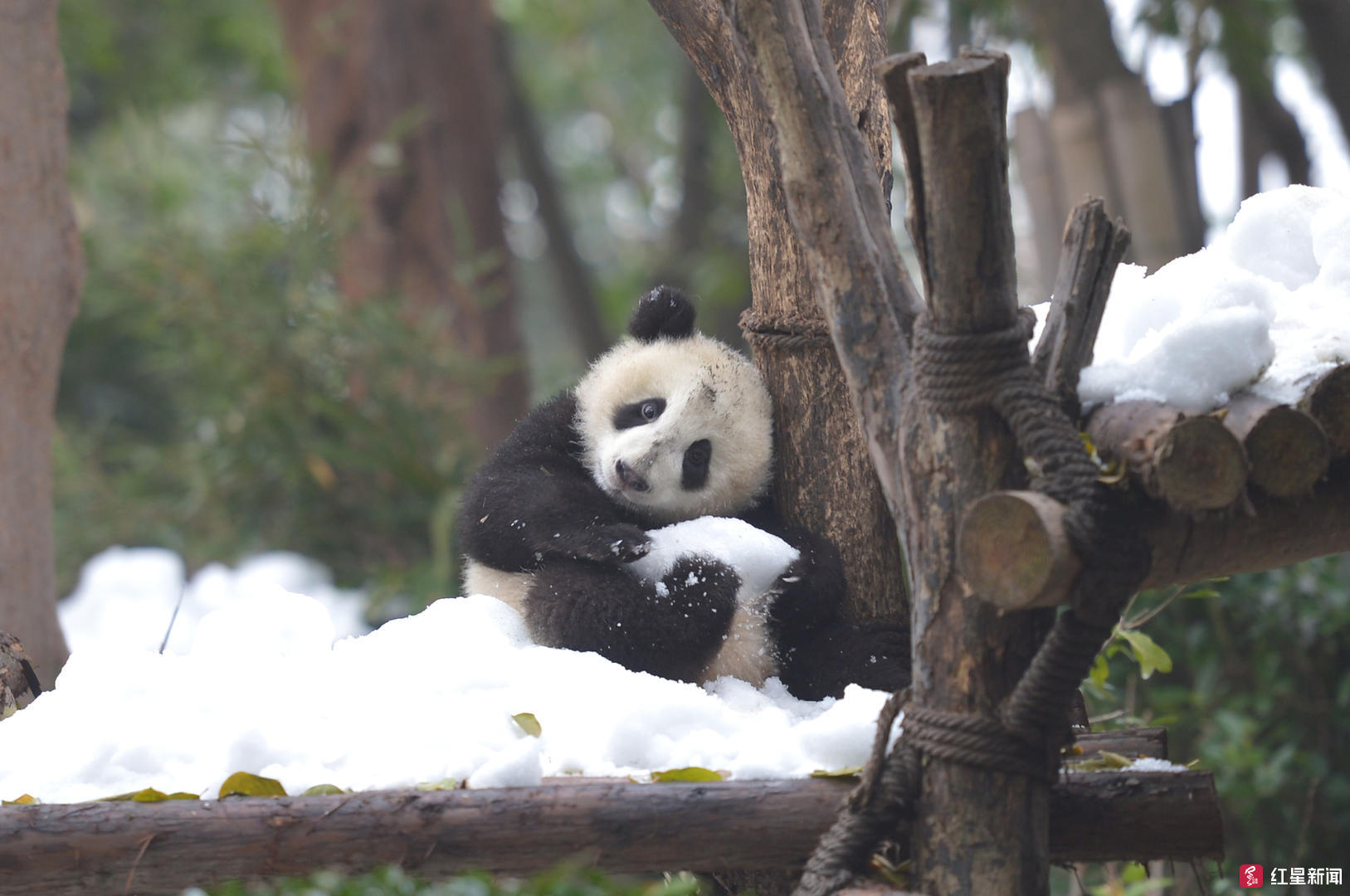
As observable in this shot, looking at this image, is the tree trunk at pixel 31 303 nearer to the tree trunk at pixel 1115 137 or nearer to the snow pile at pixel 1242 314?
the snow pile at pixel 1242 314

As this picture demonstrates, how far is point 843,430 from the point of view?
7.00 ft

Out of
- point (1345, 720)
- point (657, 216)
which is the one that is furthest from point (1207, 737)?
point (657, 216)

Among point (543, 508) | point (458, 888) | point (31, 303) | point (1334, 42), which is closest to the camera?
point (458, 888)

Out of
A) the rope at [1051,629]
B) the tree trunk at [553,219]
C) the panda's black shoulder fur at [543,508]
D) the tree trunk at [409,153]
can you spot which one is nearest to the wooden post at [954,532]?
the rope at [1051,629]

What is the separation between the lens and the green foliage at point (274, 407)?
4.97 metres

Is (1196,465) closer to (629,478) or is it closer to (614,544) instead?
(614,544)

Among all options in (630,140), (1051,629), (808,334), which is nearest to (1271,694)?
(808,334)

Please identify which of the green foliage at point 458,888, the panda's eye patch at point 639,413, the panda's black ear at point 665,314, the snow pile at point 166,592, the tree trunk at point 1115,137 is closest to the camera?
the green foliage at point 458,888

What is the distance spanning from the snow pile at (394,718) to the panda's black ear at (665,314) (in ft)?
1.74

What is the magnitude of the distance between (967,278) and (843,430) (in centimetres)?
75

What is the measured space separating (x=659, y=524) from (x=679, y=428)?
221mm

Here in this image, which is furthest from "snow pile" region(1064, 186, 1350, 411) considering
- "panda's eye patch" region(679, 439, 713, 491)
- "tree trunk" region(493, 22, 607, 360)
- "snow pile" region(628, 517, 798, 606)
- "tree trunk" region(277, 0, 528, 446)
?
"tree trunk" region(493, 22, 607, 360)

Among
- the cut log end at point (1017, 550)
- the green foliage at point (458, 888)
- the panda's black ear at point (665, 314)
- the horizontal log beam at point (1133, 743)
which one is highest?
the panda's black ear at point (665, 314)

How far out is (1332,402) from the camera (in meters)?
1.40
